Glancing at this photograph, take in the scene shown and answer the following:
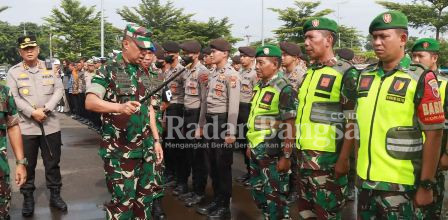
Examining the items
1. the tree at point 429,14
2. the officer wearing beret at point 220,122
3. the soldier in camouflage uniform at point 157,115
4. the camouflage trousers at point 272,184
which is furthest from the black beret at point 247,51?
the tree at point 429,14

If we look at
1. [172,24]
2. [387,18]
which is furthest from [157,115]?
[172,24]

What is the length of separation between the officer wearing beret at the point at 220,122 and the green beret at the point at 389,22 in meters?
2.46

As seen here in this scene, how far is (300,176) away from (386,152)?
1051 mm

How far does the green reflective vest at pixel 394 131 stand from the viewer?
2.56 m

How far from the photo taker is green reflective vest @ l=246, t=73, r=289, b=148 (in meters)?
4.01

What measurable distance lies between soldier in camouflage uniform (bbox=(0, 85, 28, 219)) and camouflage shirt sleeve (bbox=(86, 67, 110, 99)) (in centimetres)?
58

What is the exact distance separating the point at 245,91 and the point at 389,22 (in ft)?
14.3

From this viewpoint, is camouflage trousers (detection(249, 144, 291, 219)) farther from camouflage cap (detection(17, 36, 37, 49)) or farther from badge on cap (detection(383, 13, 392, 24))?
camouflage cap (detection(17, 36, 37, 49))

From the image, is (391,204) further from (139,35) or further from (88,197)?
(88,197)

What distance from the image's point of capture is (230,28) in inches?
1299

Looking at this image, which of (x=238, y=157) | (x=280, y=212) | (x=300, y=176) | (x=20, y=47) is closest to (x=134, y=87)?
(x=300, y=176)

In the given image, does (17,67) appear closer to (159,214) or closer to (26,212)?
(26,212)

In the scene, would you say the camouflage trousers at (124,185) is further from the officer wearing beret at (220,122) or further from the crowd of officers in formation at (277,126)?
the officer wearing beret at (220,122)

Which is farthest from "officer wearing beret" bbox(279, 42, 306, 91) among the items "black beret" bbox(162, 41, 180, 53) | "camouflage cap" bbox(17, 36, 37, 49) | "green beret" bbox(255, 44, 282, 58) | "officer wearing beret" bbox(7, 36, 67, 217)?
"camouflage cap" bbox(17, 36, 37, 49)
